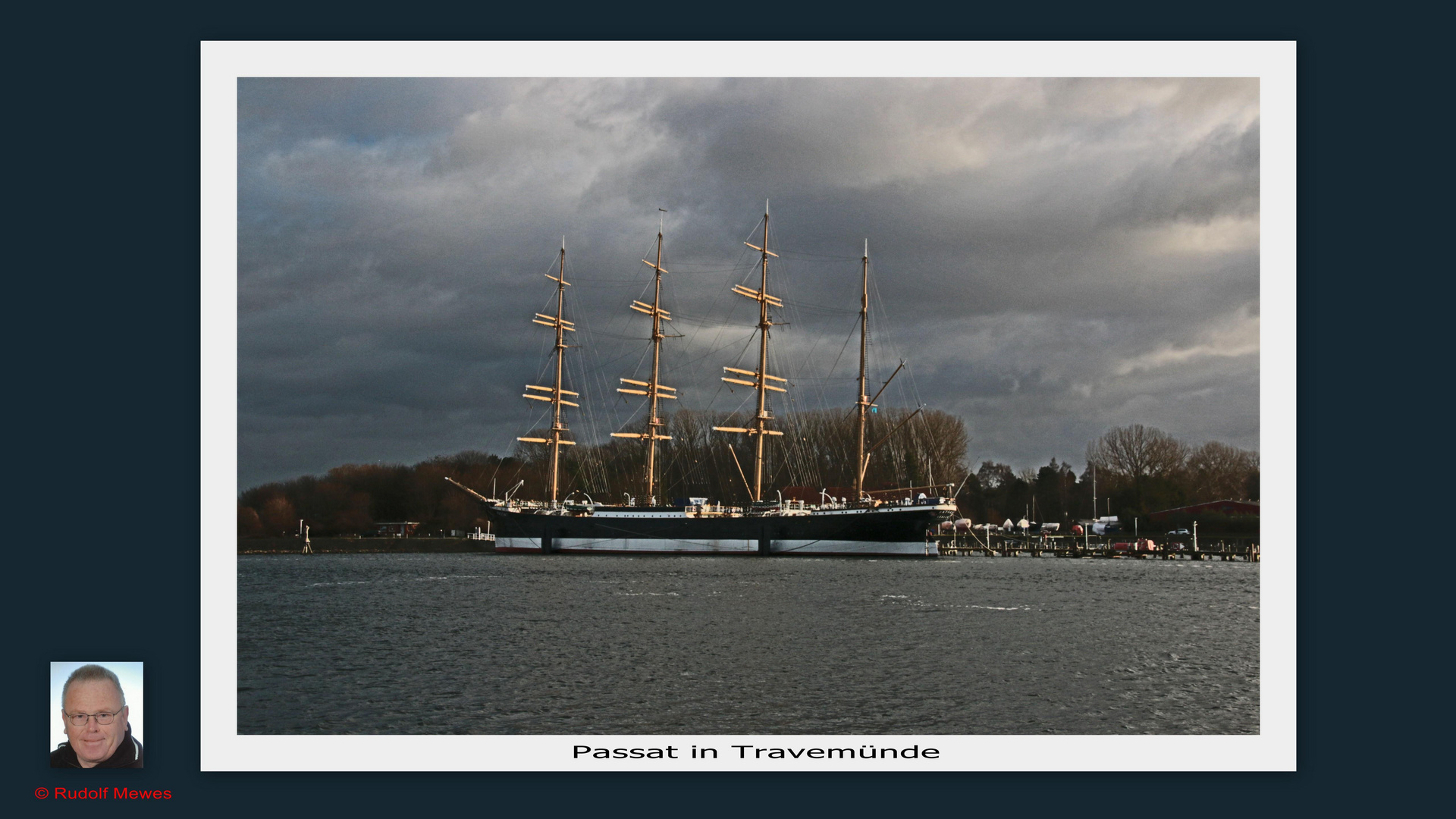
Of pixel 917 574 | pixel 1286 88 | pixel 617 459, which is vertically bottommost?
pixel 917 574

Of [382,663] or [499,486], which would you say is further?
[499,486]

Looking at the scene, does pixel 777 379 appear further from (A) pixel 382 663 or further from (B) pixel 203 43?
(B) pixel 203 43

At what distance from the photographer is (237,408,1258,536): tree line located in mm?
57125

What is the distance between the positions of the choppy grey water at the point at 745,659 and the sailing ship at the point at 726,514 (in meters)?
20.6

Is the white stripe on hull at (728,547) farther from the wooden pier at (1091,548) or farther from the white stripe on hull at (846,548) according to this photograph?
the wooden pier at (1091,548)

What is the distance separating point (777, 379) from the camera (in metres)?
65.4

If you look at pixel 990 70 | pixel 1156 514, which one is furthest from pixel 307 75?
pixel 1156 514

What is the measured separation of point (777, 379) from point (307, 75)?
181ft
